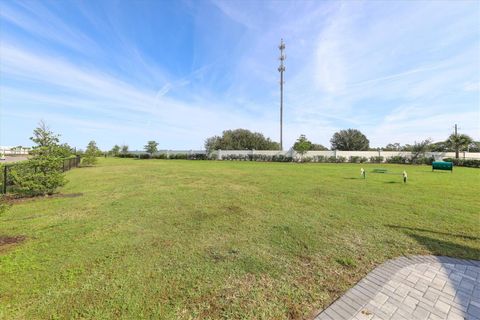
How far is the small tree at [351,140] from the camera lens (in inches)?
2174

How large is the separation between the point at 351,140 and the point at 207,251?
6023cm

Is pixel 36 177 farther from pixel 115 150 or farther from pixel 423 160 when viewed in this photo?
pixel 115 150

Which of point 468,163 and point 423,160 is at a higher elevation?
point 423,160

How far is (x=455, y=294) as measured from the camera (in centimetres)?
243

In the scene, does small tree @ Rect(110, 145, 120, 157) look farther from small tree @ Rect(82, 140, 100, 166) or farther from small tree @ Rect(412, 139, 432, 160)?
small tree @ Rect(412, 139, 432, 160)

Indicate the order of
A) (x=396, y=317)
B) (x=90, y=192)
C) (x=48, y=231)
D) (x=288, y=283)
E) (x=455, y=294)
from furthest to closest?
(x=90, y=192) < (x=48, y=231) < (x=288, y=283) < (x=455, y=294) < (x=396, y=317)

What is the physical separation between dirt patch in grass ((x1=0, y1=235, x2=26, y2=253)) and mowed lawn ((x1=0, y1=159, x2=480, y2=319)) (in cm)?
11

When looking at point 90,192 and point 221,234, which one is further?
point 90,192

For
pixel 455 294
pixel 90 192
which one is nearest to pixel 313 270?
pixel 455 294

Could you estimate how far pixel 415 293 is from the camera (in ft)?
8.02

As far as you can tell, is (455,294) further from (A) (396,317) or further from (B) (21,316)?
(B) (21,316)

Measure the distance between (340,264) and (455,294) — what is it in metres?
1.19

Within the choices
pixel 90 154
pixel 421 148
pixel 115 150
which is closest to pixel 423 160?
pixel 421 148

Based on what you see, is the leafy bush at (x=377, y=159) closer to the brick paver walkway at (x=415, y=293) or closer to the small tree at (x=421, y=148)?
the small tree at (x=421, y=148)
